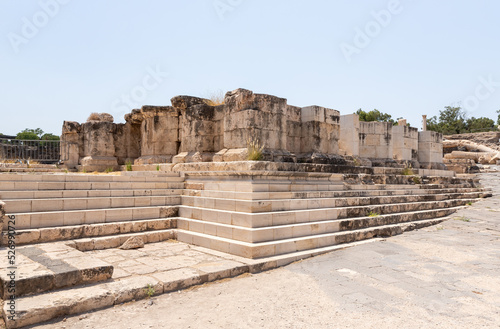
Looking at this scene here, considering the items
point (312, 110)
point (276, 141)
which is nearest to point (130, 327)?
point (276, 141)

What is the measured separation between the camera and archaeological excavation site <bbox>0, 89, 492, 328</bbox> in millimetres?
3518

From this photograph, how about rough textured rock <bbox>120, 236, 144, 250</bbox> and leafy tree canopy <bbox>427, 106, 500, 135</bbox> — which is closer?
rough textured rock <bbox>120, 236, 144, 250</bbox>

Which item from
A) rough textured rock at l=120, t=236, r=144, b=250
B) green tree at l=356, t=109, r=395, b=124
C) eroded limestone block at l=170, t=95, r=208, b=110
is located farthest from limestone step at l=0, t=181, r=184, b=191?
green tree at l=356, t=109, r=395, b=124

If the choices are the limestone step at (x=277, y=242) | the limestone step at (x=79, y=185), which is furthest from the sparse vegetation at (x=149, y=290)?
the limestone step at (x=79, y=185)

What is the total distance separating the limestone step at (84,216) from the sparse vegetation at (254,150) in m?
1.81

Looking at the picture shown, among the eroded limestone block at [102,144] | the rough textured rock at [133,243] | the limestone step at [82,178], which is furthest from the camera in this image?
the eroded limestone block at [102,144]

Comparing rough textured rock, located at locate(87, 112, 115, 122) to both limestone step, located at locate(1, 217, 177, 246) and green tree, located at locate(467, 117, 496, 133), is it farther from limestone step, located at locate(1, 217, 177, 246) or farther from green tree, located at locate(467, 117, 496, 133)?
green tree, located at locate(467, 117, 496, 133)

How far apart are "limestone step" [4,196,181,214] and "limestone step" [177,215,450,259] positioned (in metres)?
0.86

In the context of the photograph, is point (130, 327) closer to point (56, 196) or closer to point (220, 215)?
point (220, 215)

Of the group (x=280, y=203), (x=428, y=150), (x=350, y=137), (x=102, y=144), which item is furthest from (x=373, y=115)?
(x=280, y=203)

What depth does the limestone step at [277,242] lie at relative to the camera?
4582 mm

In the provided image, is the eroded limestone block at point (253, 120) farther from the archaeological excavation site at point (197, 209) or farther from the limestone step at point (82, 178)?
the limestone step at point (82, 178)

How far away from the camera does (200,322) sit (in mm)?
2916

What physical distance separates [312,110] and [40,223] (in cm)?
642
